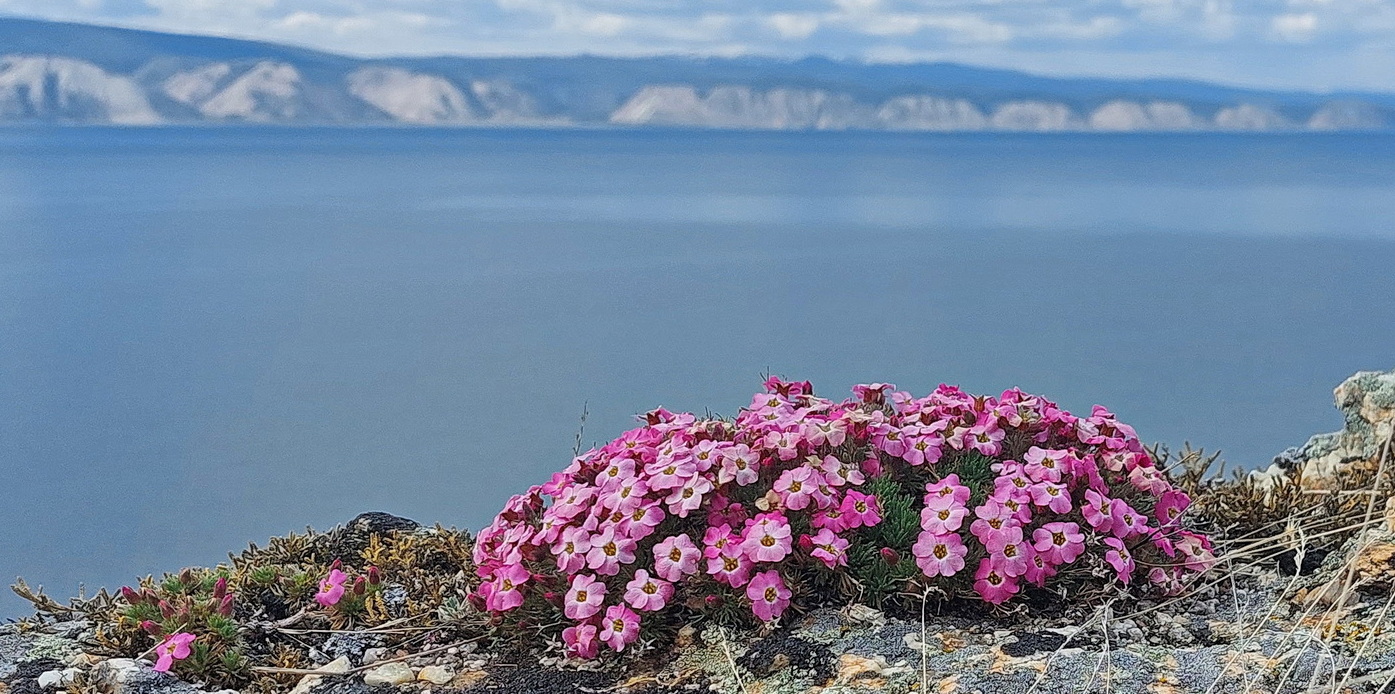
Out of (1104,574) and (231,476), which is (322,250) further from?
(1104,574)

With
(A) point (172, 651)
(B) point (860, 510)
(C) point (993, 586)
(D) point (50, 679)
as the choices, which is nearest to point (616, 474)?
(B) point (860, 510)

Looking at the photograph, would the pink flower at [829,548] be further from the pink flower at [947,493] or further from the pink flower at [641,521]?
the pink flower at [641,521]

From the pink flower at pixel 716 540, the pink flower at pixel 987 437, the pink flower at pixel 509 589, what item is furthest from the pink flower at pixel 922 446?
the pink flower at pixel 509 589

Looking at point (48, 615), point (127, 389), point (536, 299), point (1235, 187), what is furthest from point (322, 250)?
point (1235, 187)

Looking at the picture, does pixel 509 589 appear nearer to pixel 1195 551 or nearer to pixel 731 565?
pixel 731 565

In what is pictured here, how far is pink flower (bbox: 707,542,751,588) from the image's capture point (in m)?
4.14

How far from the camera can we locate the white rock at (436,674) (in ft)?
14.1

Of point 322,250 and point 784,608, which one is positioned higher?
point 322,250

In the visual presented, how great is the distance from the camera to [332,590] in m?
4.79

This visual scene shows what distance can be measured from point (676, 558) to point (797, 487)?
0.47m

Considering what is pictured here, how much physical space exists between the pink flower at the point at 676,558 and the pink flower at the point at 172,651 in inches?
62.1

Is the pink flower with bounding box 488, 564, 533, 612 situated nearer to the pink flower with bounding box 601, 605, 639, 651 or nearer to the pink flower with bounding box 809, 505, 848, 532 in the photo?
the pink flower with bounding box 601, 605, 639, 651

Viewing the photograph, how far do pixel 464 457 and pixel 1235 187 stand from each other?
66709 millimetres

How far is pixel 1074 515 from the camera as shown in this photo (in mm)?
4480
